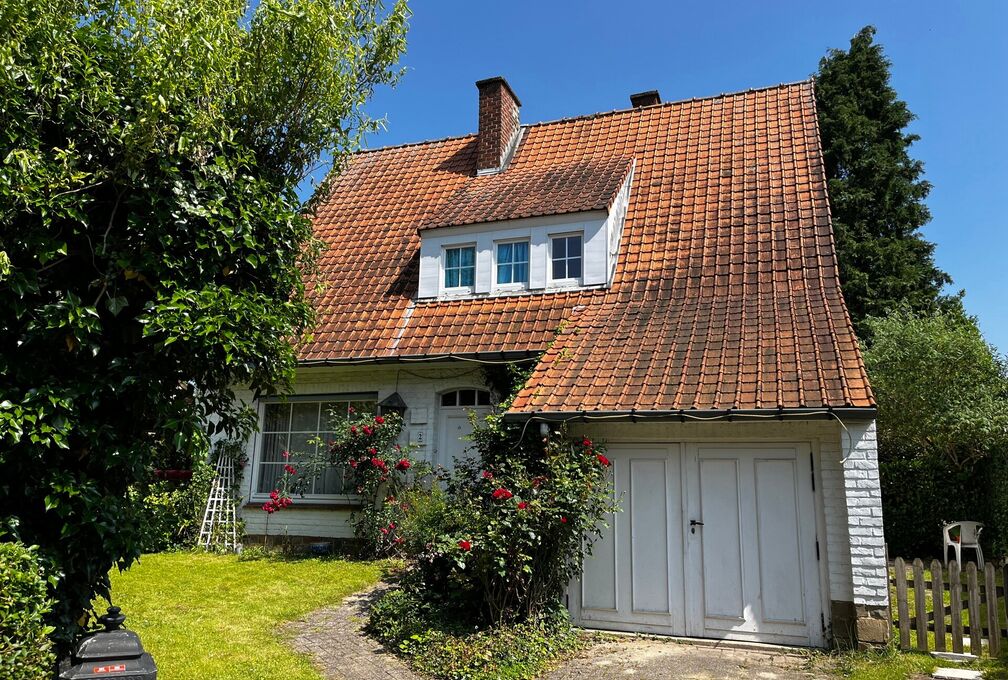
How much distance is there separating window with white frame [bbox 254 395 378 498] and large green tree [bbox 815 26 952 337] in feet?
58.3

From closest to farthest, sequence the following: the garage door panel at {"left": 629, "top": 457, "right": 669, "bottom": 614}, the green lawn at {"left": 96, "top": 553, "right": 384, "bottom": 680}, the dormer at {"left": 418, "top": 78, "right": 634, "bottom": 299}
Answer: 1. the green lawn at {"left": 96, "top": 553, "right": 384, "bottom": 680}
2. the garage door panel at {"left": 629, "top": 457, "right": 669, "bottom": 614}
3. the dormer at {"left": 418, "top": 78, "right": 634, "bottom": 299}

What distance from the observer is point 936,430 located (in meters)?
14.8

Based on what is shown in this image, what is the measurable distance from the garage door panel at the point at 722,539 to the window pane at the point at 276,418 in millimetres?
7716

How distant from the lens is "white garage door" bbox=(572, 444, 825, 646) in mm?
7801

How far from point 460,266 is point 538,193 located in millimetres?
1963

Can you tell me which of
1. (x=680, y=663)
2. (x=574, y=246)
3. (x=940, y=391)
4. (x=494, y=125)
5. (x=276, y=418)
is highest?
(x=494, y=125)

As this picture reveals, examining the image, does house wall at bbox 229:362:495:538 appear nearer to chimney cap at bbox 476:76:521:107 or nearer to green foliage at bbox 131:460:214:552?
green foliage at bbox 131:460:214:552

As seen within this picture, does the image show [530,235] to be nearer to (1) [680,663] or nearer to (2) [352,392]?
(2) [352,392]

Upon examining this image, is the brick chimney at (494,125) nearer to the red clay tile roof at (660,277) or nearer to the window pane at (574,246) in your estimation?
the red clay tile roof at (660,277)

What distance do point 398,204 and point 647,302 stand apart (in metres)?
6.84

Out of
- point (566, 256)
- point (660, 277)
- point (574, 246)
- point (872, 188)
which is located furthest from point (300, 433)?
point (872, 188)

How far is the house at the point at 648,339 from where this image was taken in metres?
7.80

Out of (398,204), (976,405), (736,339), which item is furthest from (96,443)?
(976,405)

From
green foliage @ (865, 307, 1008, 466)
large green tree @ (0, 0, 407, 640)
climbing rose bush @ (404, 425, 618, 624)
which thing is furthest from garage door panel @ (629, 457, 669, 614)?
green foliage @ (865, 307, 1008, 466)
